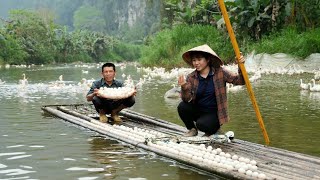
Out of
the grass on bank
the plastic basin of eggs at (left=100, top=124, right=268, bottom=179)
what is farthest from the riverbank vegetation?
the plastic basin of eggs at (left=100, top=124, right=268, bottom=179)

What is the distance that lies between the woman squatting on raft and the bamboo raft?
242mm

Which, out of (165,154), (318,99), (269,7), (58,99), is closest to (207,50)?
Answer: (165,154)

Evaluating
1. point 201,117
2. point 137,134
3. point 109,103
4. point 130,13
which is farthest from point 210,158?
point 130,13

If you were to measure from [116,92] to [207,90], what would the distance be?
A: 2086mm

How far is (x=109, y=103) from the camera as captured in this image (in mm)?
8086

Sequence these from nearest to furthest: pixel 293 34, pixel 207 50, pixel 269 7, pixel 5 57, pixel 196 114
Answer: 1. pixel 207 50
2. pixel 196 114
3. pixel 293 34
4. pixel 269 7
5. pixel 5 57

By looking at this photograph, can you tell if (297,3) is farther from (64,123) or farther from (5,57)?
(5,57)

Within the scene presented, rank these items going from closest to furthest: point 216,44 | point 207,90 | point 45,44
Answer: point 207,90
point 216,44
point 45,44

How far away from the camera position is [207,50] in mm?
5934

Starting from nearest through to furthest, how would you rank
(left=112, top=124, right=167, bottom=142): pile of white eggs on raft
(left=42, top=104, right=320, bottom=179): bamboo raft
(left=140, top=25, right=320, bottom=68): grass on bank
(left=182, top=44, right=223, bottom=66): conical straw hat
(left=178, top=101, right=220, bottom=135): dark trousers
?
(left=42, top=104, right=320, bottom=179): bamboo raft → (left=182, top=44, right=223, bottom=66): conical straw hat → (left=178, top=101, right=220, bottom=135): dark trousers → (left=112, top=124, right=167, bottom=142): pile of white eggs on raft → (left=140, top=25, right=320, bottom=68): grass on bank

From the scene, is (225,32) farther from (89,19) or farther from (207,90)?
(89,19)

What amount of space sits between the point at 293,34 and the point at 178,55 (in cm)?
793

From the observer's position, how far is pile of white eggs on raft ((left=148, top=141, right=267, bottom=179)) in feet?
15.4

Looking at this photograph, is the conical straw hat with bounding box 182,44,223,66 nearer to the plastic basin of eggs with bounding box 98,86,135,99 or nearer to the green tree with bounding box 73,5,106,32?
the plastic basin of eggs with bounding box 98,86,135,99
